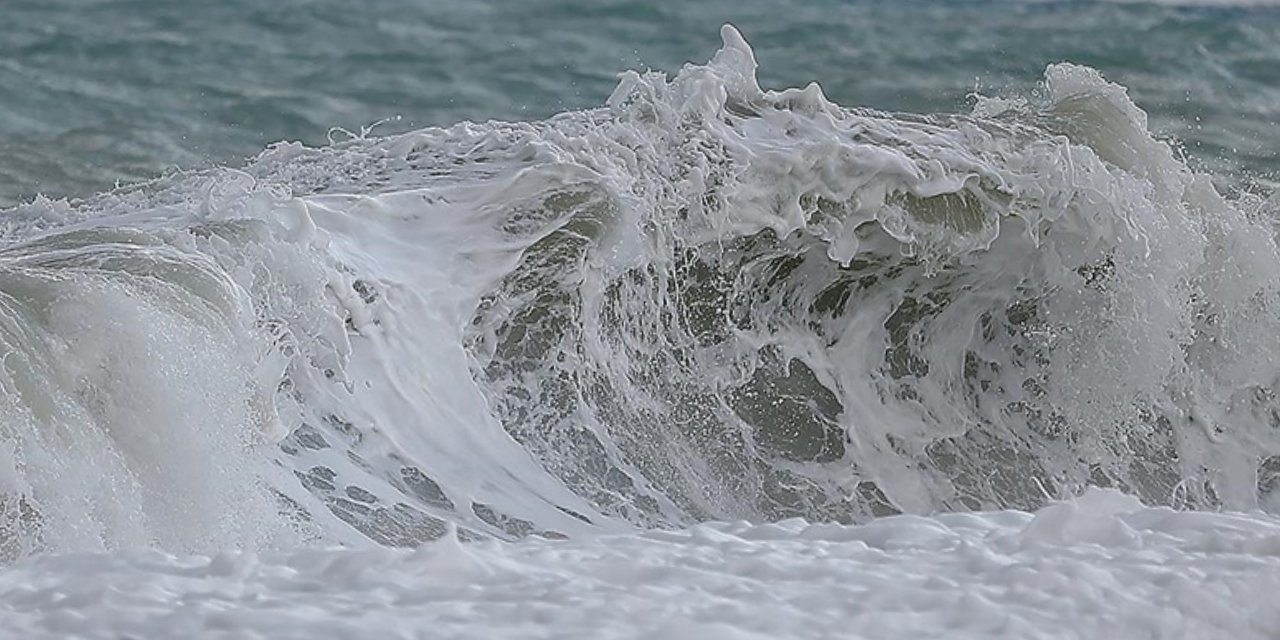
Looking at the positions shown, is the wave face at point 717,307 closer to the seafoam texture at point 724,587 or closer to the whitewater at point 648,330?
the whitewater at point 648,330

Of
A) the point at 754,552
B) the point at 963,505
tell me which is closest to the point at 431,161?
the point at 963,505

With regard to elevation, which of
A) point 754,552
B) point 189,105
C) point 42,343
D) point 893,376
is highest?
point 189,105

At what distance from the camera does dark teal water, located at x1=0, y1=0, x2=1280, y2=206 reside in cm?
512

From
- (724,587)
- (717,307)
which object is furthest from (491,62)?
(724,587)

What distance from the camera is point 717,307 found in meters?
2.76

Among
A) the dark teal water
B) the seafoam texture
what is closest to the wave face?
the seafoam texture

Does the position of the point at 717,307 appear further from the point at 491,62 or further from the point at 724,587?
the point at 491,62

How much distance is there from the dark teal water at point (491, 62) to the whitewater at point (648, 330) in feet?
6.14

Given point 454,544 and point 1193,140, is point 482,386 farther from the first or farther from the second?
point 1193,140

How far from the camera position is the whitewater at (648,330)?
2.11 meters

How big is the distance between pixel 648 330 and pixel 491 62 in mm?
3444

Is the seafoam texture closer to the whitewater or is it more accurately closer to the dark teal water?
the whitewater

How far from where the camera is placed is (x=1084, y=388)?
2.85 m

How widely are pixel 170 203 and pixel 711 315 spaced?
2.77 feet
